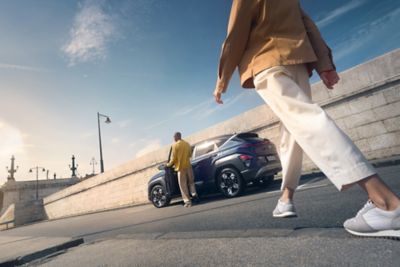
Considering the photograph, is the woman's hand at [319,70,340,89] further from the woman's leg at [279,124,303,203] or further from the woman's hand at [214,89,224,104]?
the woman's hand at [214,89,224,104]

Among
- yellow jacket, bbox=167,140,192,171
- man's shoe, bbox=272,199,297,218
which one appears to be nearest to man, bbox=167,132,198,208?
yellow jacket, bbox=167,140,192,171

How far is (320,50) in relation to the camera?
1.96m

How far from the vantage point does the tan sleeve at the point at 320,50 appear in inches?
77.0

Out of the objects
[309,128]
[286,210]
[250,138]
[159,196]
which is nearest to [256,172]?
[250,138]

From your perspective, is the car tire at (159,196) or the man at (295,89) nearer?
the man at (295,89)

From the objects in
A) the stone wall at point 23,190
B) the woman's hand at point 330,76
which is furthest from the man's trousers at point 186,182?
the stone wall at point 23,190

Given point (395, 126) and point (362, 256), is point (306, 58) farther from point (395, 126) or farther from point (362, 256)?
point (395, 126)

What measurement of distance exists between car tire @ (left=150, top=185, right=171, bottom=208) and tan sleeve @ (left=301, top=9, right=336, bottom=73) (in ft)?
21.7

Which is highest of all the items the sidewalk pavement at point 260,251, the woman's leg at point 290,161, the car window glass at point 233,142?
the car window glass at point 233,142

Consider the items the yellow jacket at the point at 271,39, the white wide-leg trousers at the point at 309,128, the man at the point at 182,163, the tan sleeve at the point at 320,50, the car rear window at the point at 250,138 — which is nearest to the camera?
the white wide-leg trousers at the point at 309,128

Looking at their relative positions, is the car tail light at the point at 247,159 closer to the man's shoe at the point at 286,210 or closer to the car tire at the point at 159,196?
the car tire at the point at 159,196

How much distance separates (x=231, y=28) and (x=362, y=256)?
1637 millimetres

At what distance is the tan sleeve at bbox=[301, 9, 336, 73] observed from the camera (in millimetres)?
1957

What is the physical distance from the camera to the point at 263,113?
28.7 feet
